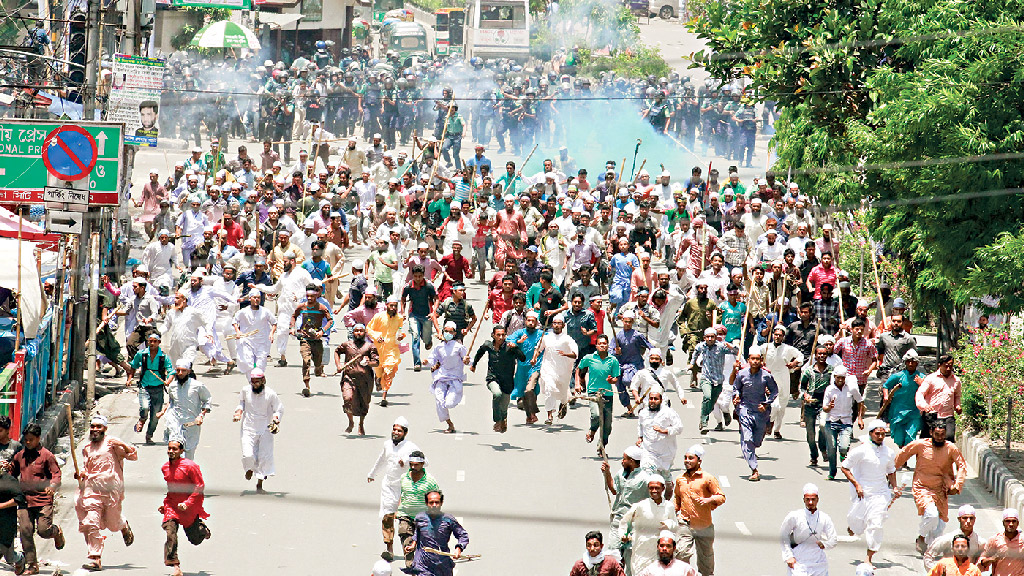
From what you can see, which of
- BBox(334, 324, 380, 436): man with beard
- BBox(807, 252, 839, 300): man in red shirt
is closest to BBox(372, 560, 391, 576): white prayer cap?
BBox(334, 324, 380, 436): man with beard

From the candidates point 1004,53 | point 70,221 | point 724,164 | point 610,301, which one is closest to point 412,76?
point 724,164

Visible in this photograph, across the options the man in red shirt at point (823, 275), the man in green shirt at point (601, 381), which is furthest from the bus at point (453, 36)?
the man in green shirt at point (601, 381)

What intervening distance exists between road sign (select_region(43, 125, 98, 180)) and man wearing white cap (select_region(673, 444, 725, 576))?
7.54 m

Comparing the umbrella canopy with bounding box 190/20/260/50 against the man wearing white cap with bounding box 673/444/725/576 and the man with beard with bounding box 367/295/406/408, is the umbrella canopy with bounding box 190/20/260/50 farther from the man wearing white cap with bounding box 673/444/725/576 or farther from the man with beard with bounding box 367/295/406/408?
the man wearing white cap with bounding box 673/444/725/576

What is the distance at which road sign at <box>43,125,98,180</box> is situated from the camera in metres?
16.1

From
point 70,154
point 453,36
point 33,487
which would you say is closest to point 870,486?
point 33,487

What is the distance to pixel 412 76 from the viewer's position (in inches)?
1432

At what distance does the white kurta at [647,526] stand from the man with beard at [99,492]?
3.83 metres

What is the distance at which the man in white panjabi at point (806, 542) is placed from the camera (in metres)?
11.3

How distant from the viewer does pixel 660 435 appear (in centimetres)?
1365

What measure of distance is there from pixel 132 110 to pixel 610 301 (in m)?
6.73

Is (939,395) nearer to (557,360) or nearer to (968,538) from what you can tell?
(557,360)

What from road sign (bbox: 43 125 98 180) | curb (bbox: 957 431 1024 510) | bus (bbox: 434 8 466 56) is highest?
bus (bbox: 434 8 466 56)

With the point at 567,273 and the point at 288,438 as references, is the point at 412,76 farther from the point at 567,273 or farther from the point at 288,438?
the point at 288,438
